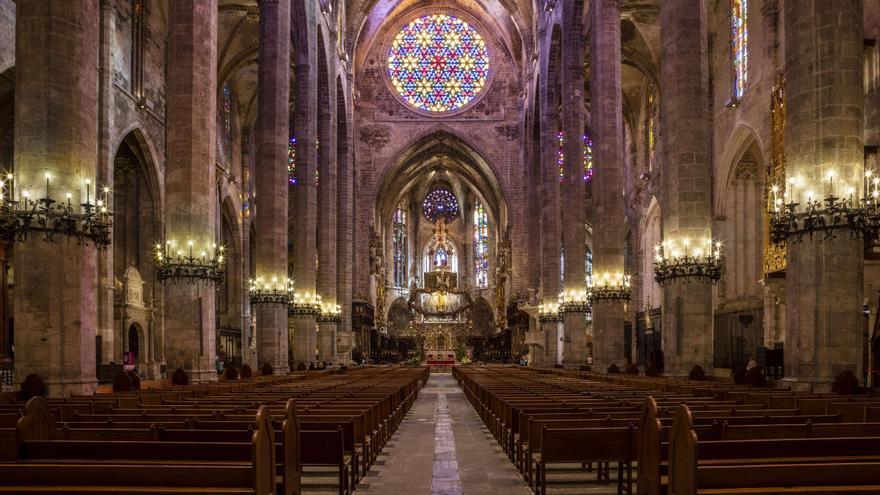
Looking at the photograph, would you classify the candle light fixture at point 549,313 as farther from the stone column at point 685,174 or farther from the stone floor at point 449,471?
the stone floor at point 449,471

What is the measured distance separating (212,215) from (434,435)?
9292 millimetres

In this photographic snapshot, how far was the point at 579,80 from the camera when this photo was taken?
34781 millimetres

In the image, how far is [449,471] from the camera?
1038 cm

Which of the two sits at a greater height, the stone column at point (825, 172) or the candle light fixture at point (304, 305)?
the stone column at point (825, 172)

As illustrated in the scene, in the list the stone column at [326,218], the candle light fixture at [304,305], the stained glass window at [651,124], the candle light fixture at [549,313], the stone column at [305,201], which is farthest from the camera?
the stained glass window at [651,124]

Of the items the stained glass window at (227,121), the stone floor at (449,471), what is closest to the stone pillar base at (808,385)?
the stone floor at (449,471)

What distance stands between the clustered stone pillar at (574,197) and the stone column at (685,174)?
1247 cm

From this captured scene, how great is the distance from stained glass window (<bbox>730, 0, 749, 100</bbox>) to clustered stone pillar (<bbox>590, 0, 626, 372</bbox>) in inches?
251

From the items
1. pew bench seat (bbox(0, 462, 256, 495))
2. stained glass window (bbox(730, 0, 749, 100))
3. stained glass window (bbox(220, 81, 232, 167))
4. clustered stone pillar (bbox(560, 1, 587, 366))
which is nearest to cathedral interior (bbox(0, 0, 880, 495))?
pew bench seat (bbox(0, 462, 256, 495))

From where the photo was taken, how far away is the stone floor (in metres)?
9.10

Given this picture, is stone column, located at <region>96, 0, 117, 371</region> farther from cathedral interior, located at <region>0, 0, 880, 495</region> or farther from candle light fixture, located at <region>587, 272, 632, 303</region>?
candle light fixture, located at <region>587, 272, 632, 303</region>

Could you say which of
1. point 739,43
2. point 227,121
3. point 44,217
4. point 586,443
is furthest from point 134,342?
point 586,443

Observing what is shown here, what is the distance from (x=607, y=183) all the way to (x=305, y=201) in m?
13.1

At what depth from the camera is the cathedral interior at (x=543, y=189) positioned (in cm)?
1455
